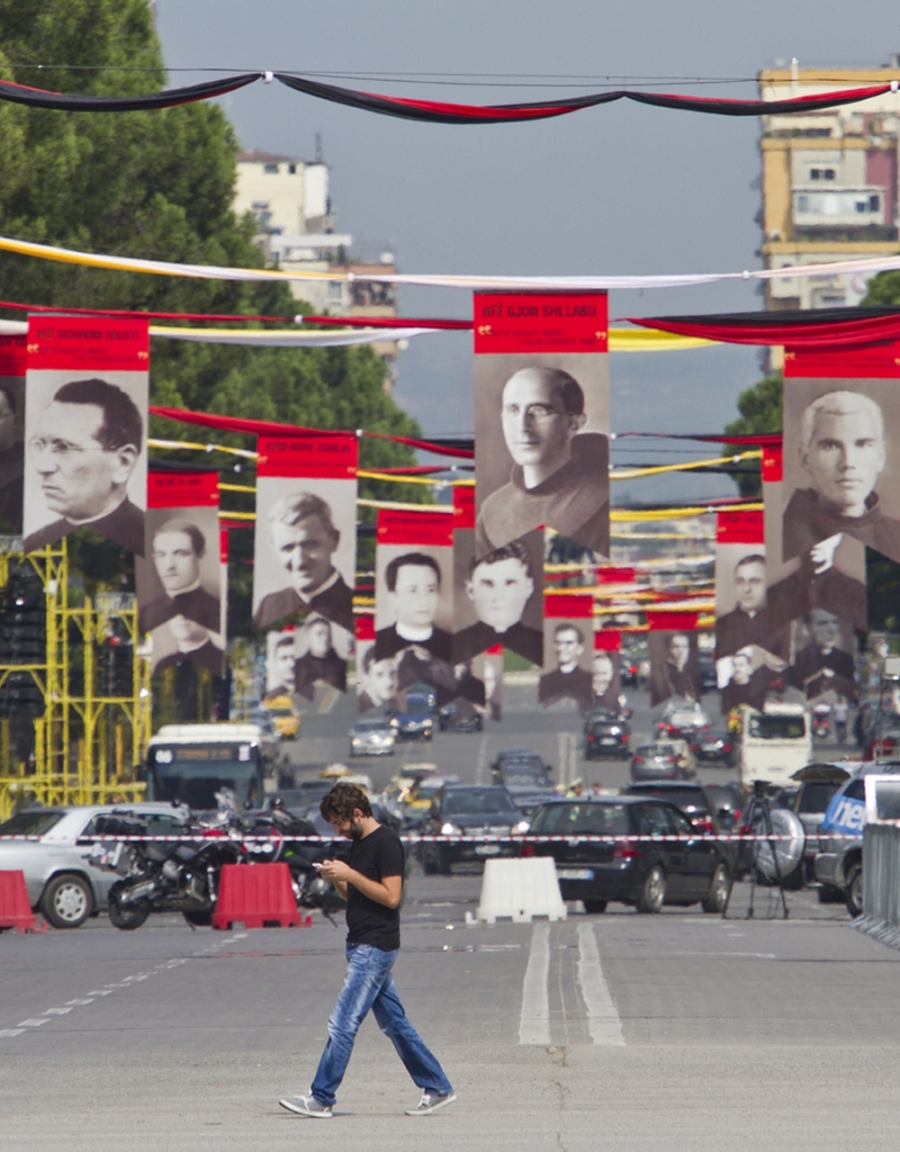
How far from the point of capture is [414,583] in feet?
106

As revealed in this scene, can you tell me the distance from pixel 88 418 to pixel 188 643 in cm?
858

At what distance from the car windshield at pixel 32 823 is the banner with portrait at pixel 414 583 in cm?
655

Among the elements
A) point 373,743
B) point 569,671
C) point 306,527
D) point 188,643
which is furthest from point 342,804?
point 373,743

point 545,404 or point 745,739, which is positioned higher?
point 545,404

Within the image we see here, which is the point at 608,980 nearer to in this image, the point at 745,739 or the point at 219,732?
the point at 219,732

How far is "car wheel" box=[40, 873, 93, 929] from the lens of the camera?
2664 centimetres

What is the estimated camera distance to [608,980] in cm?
1689

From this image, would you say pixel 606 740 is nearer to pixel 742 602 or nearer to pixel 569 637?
pixel 569 637

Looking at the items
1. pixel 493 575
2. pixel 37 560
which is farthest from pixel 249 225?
pixel 493 575

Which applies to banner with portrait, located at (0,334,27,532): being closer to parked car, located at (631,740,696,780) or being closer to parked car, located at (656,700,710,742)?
parked car, located at (631,740,696,780)

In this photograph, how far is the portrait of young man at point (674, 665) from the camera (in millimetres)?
47000

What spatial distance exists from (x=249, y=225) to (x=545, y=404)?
21.9 m

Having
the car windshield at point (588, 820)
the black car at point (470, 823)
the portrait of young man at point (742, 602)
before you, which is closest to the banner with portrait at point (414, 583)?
the portrait of young man at point (742, 602)

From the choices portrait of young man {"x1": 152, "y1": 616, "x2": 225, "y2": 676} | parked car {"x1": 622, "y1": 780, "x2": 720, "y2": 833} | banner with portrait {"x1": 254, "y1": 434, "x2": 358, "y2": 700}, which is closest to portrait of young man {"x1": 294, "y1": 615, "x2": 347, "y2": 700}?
portrait of young man {"x1": 152, "y1": 616, "x2": 225, "y2": 676}
